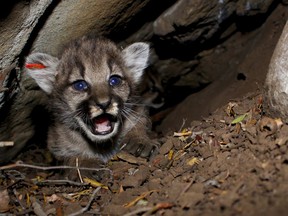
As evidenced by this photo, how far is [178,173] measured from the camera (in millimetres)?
3174

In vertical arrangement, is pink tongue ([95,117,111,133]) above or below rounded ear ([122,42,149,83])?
below

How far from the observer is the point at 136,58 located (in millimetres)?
4652

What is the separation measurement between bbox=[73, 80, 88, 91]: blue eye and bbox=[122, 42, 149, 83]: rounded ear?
0.70 m

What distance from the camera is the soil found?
2.41m

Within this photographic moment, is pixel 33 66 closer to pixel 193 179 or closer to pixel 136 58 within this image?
pixel 136 58

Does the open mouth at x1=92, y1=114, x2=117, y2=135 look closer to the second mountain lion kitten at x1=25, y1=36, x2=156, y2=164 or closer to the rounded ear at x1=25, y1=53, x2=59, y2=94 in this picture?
the second mountain lion kitten at x1=25, y1=36, x2=156, y2=164

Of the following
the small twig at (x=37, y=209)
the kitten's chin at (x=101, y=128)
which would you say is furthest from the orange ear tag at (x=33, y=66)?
the small twig at (x=37, y=209)

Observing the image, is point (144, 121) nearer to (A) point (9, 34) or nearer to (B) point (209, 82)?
(B) point (209, 82)

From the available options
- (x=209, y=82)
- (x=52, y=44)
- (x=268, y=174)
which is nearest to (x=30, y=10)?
(x=52, y=44)

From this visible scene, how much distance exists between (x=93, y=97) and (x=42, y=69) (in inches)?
26.9

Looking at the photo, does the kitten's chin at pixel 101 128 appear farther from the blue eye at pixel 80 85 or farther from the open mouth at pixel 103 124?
the blue eye at pixel 80 85

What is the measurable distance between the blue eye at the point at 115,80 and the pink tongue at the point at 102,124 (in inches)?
14.0

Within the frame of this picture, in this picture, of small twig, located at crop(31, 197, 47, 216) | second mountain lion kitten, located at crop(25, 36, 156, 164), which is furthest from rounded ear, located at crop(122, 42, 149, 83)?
small twig, located at crop(31, 197, 47, 216)

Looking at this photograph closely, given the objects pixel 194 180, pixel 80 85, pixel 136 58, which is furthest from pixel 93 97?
pixel 194 180
